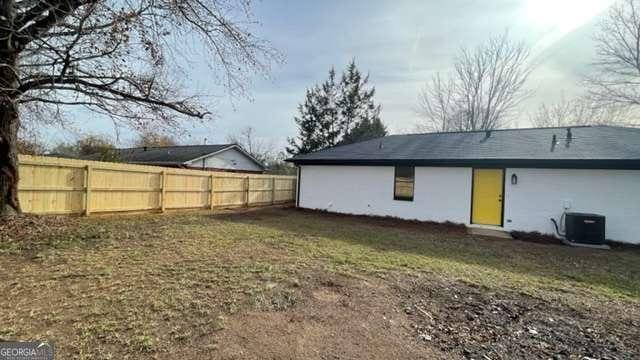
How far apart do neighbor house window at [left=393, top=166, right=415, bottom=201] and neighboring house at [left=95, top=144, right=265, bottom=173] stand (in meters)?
14.1

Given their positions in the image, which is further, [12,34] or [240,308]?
[12,34]

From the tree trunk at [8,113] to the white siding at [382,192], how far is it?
372 inches

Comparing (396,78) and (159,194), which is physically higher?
(396,78)

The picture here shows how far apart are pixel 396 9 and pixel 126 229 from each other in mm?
8585

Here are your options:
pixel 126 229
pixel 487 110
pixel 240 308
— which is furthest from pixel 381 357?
pixel 487 110

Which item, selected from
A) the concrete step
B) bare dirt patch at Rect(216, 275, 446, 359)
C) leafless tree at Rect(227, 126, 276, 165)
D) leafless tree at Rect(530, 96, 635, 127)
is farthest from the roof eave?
leafless tree at Rect(227, 126, 276, 165)

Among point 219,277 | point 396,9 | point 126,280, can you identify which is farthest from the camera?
point 396,9

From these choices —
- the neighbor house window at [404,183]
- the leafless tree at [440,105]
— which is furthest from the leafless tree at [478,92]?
the neighbor house window at [404,183]

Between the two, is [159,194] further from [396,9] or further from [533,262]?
[533,262]

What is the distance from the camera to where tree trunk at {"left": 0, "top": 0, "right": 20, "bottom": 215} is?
549 cm


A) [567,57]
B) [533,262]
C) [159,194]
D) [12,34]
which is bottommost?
[533,262]

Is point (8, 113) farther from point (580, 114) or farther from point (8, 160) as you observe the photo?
point (580, 114)

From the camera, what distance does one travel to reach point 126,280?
394 cm

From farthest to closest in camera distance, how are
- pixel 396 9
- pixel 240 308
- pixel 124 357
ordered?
pixel 396 9 → pixel 240 308 → pixel 124 357
